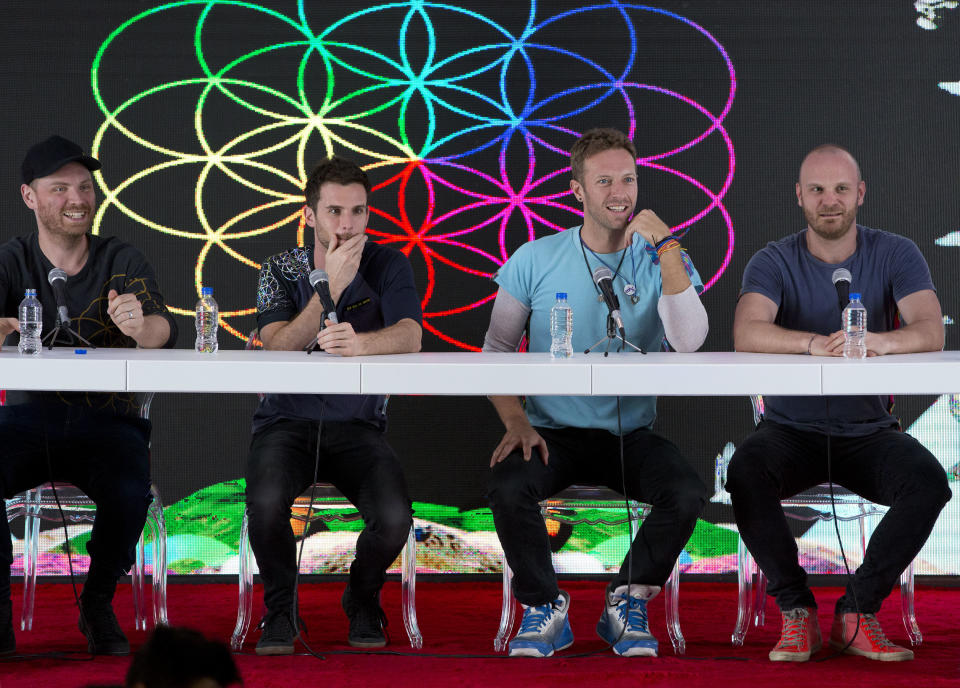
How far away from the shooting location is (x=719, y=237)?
4.07m

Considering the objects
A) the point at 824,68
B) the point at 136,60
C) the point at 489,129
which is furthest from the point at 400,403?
the point at 824,68

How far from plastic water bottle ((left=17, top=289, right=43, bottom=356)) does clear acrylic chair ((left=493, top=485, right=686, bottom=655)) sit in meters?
1.43

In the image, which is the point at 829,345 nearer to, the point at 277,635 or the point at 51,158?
the point at 277,635

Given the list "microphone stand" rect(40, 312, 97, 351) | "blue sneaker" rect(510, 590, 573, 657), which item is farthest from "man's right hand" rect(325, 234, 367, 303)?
"blue sneaker" rect(510, 590, 573, 657)

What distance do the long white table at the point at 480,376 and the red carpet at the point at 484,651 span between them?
736mm

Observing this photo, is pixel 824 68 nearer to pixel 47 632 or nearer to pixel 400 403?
pixel 400 403

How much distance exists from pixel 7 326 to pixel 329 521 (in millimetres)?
1070

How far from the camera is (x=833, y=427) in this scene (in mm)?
3018

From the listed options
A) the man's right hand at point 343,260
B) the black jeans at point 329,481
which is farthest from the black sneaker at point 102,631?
the man's right hand at point 343,260

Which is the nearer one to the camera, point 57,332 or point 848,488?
point 57,332

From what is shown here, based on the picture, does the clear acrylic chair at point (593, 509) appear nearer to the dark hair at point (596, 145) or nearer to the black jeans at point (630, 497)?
the black jeans at point (630, 497)

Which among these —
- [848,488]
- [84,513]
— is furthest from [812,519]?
[84,513]

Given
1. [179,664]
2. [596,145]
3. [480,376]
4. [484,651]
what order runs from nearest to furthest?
[179,664]
[480,376]
[484,651]
[596,145]

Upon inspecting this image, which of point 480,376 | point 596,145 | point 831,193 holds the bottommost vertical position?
point 480,376
